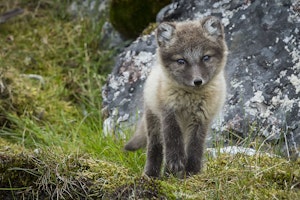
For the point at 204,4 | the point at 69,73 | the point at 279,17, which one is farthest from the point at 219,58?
the point at 69,73

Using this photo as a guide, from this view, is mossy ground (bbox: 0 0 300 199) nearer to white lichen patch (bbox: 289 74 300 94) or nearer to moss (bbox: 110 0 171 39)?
moss (bbox: 110 0 171 39)

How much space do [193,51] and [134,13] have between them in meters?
3.22

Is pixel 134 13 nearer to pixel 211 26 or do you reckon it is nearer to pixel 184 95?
pixel 211 26

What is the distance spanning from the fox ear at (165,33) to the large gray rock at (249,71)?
3.35 ft

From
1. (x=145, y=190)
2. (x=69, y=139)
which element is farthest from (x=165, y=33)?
(x=69, y=139)

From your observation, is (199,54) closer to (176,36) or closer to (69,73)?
(176,36)

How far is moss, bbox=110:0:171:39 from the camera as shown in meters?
8.75

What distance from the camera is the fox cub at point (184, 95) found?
223 inches

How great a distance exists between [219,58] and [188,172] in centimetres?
110

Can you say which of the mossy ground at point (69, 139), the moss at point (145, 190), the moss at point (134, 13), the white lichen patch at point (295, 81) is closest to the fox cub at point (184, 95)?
the mossy ground at point (69, 139)

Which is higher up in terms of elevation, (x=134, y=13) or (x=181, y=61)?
(x=134, y=13)

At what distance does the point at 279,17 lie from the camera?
Answer: 23.3 feet

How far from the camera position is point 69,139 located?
738cm

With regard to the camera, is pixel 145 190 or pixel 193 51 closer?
pixel 145 190
